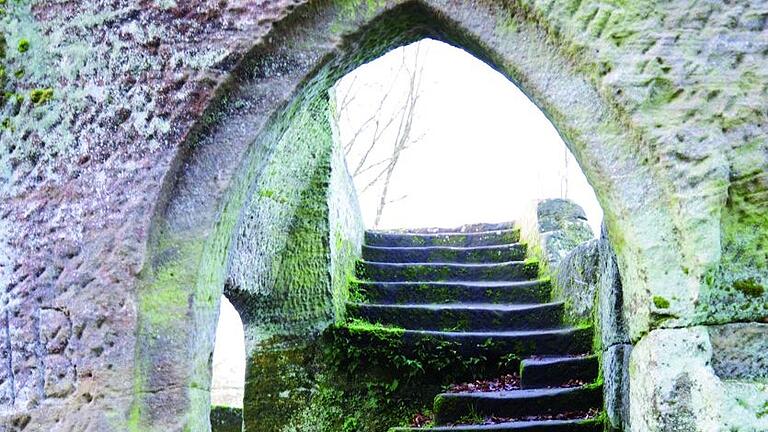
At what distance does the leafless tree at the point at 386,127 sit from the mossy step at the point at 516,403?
23.9 feet

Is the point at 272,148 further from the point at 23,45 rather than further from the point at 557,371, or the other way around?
the point at 557,371

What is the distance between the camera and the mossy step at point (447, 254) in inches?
254

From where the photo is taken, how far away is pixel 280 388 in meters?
5.39

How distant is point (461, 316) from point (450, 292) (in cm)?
36

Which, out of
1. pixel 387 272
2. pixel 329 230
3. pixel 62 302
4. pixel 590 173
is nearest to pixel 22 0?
pixel 62 302

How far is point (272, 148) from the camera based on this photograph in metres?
2.78

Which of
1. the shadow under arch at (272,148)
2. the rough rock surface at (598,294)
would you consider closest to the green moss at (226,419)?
the rough rock surface at (598,294)

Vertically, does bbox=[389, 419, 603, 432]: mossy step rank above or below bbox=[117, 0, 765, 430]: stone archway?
below

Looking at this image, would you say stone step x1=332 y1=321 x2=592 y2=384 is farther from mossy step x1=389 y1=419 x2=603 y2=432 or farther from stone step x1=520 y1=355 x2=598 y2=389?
mossy step x1=389 y1=419 x2=603 y2=432

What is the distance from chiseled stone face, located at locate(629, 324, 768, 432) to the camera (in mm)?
2061

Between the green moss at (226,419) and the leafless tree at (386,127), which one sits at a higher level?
the leafless tree at (386,127)

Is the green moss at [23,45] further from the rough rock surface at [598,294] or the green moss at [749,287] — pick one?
the rough rock surface at [598,294]

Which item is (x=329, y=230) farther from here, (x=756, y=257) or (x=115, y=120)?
(x=756, y=257)

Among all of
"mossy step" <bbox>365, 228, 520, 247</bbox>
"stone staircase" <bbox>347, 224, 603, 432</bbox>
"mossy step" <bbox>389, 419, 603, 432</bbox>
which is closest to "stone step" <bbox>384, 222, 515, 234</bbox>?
"stone staircase" <bbox>347, 224, 603, 432</bbox>
